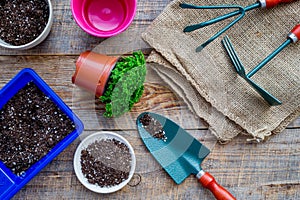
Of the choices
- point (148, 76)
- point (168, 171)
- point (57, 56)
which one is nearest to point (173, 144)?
point (168, 171)

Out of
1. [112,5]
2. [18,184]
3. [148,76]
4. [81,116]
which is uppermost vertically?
[112,5]

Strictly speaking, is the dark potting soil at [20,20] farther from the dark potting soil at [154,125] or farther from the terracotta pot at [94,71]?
the dark potting soil at [154,125]

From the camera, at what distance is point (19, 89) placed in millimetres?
1044

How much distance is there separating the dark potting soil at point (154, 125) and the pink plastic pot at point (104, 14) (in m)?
0.24

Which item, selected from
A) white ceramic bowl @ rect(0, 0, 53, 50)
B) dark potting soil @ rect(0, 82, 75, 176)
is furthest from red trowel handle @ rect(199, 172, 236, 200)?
white ceramic bowl @ rect(0, 0, 53, 50)

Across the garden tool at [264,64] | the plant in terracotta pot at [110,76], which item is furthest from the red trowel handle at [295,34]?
the plant in terracotta pot at [110,76]

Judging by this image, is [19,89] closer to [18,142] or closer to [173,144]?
[18,142]

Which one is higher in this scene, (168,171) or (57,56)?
(57,56)

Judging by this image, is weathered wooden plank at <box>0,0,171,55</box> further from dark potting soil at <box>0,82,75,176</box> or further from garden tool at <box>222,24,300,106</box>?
garden tool at <box>222,24,300,106</box>

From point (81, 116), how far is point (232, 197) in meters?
0.44

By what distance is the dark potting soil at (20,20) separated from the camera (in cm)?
104

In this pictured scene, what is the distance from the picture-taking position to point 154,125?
1.08 metres

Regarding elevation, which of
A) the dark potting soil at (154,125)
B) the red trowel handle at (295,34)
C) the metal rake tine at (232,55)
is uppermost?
the red trowel handle at (295,34)

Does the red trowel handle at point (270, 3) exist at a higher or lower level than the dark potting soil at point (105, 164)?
higher
